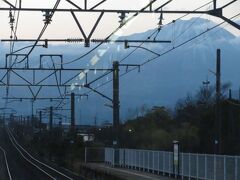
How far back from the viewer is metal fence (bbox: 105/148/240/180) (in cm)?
3097

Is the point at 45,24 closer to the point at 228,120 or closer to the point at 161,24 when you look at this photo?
the point at 161,24

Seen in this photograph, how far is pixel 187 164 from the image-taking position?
37.3 m

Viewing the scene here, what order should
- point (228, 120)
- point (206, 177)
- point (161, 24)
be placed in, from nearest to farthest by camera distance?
point (161, 24) → point (206, 177) → point (228, 120)

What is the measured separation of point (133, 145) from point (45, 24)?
193 ft

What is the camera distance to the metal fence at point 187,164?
30966 millimetres

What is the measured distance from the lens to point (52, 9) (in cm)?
1792

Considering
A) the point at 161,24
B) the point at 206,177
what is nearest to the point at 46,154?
the point at 206,177

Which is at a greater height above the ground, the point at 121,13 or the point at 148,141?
the point at 121,13

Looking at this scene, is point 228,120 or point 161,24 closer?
point 161,24

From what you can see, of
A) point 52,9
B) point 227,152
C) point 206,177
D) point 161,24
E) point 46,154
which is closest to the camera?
point 52,9

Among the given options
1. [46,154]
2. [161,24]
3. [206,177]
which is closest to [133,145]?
[46,154]

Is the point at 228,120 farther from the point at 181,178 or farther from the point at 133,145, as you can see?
the point at 181,178

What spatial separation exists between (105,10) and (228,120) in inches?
1805

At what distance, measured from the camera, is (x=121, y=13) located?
18688 mm
